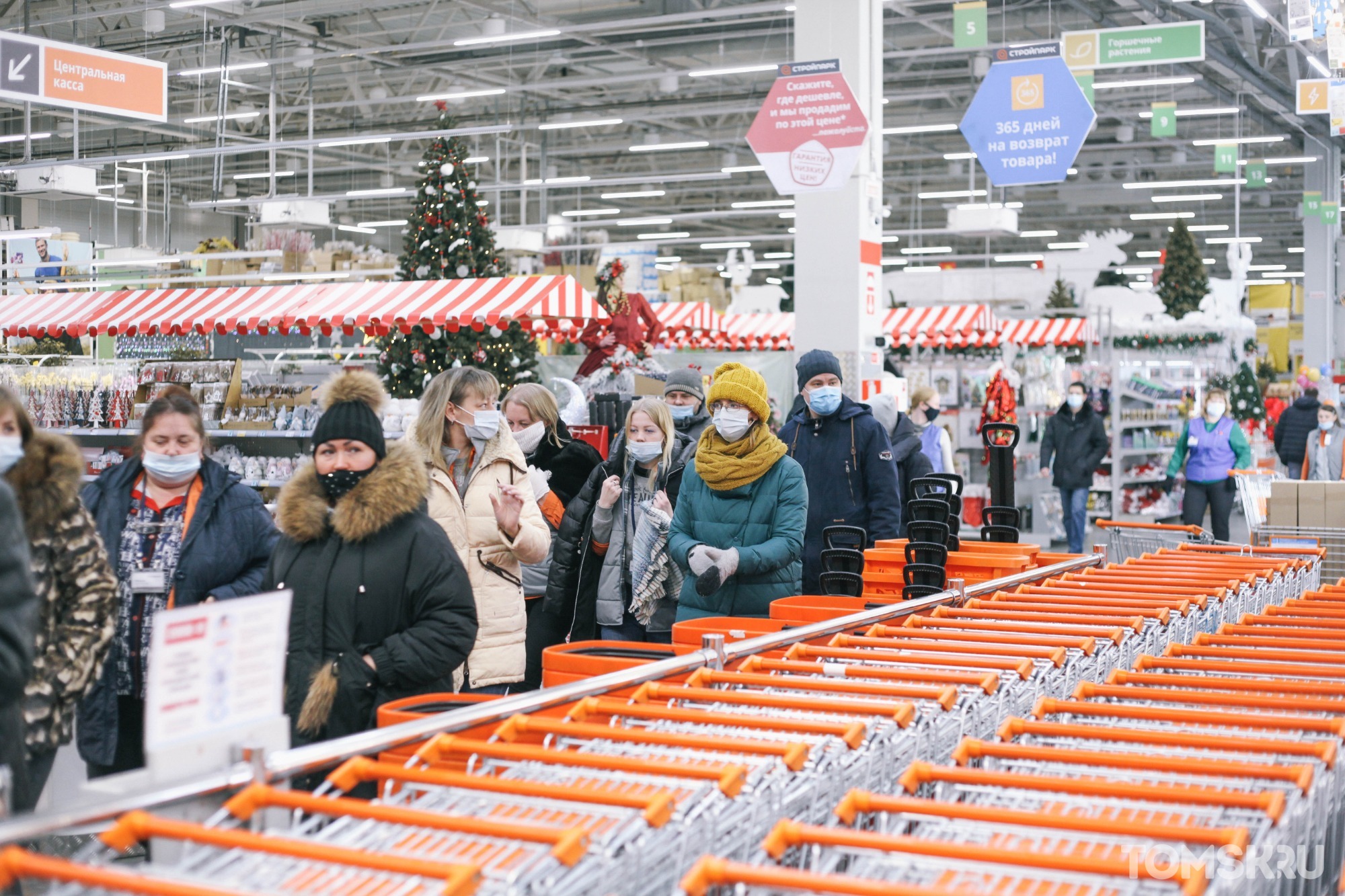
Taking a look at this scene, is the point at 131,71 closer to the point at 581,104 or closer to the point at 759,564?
the point at 759,564

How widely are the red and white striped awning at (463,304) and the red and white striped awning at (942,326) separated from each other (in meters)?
5.50

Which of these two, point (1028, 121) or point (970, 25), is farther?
point (970, 25)

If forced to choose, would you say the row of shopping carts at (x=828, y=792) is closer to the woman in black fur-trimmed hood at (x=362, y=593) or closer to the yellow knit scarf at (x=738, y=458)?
the woman in black fur-trimmed hood at (x=362, y=593)

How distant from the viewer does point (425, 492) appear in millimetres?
3277

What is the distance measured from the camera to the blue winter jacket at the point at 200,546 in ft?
12.0

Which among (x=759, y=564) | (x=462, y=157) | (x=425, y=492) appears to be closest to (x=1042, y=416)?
(x=462, y=157)

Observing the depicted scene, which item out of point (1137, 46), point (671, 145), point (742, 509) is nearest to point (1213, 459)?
point (1137, 46)

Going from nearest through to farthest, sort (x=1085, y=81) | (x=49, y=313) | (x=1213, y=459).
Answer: (x=1213, y=459), (x=1085, y=81), (x=49, y=313)

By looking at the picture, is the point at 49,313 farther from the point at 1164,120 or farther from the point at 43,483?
the point at 1164,120

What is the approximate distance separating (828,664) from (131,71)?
993cm

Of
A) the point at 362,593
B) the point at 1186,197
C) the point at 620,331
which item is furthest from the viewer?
the point at 1186,197

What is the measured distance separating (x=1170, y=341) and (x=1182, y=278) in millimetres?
2252

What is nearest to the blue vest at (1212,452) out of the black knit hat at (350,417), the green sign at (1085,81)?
the green sign at (1085,81)

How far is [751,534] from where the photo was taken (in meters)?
4.40
